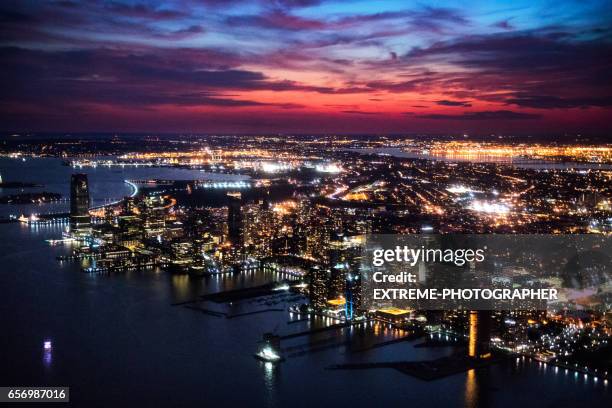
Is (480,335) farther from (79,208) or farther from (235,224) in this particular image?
(79,208)

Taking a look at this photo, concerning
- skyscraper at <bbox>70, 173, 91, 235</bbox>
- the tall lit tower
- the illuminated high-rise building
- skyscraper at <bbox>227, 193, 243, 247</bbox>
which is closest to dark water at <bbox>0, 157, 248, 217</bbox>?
skyscraper at <bbox>70, 173, 91, 235</bbox>

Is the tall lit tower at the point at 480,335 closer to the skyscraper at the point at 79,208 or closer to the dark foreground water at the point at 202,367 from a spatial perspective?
the dark foreground water at the point at 202,367

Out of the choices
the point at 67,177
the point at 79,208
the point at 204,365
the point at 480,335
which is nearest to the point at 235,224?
the point at 79,208

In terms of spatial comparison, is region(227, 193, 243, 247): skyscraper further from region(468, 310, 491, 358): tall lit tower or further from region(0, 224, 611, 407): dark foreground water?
region(468, 310, 491, 358): tall lit tower

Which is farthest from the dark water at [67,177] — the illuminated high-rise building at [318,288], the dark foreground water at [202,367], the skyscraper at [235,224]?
the illuminated high-rise building at [318,288]

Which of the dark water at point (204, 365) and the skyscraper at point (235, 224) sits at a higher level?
the skyscraper at point (235, 224)

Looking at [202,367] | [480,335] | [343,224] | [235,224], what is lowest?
[202,367]
